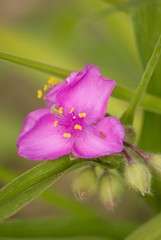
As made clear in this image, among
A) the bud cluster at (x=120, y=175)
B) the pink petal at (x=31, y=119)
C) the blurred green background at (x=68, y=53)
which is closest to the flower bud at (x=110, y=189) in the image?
the bud cluster at (x=120, y=175)

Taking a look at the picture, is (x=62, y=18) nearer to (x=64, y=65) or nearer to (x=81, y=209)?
(x=64, y=65)

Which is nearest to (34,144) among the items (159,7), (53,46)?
(159,7)

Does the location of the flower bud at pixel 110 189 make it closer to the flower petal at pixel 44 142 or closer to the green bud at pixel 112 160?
the green bud at pixel 112 160

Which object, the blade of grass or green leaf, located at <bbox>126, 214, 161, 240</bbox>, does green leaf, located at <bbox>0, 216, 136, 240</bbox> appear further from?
green leaf, located at <bbox>126, 214, 161, 240</bbox>

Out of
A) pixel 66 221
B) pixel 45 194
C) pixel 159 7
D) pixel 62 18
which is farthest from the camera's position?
pixel 62 18

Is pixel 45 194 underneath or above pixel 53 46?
underneath

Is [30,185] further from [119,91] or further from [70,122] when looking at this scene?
[119,91]

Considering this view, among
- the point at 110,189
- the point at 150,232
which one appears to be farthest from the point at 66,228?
the point at 110,189
